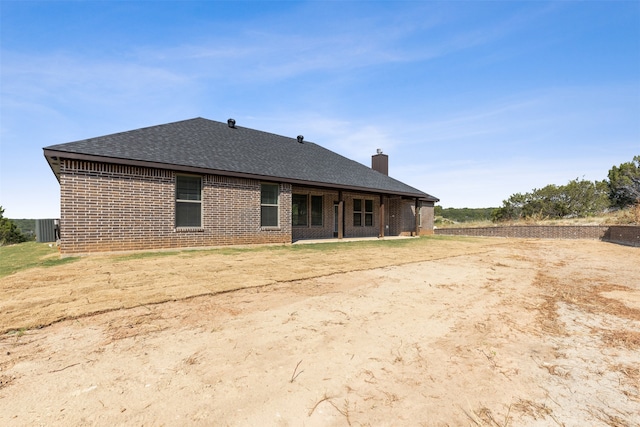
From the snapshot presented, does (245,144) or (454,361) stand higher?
(245,144)

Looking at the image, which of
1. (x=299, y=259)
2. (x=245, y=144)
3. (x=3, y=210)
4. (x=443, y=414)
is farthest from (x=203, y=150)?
(x=3, y=210)

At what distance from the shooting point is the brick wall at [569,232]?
14.3m

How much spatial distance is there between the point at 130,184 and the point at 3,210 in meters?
35.2

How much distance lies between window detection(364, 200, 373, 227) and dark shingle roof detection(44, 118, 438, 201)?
1539 millimetres

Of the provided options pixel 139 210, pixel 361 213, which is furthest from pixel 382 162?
pixel 139 210

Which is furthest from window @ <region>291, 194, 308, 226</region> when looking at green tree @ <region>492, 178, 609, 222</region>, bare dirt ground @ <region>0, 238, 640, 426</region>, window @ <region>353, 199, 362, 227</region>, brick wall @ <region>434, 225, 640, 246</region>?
green tree @ <region>492, 178, 609, 222</region>

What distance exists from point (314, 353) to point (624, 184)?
36.6m

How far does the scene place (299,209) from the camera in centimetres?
1600

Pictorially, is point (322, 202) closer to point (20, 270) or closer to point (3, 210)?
point (20, 270)

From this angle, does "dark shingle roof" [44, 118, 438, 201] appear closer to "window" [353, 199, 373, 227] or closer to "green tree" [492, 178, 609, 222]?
"window" [353, 199, 373, 227]

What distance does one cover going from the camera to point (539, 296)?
4.98m

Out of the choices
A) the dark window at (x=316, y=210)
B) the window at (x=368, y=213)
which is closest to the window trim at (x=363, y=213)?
the window at (x=368, y=213)

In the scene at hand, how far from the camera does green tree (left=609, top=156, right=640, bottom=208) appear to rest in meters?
25.3

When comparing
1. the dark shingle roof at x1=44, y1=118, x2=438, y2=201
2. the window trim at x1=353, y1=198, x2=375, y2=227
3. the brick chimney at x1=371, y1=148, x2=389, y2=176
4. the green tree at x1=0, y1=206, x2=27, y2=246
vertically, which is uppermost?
the brick chimney at x1=371, y1=148, x2=389, y2=176
